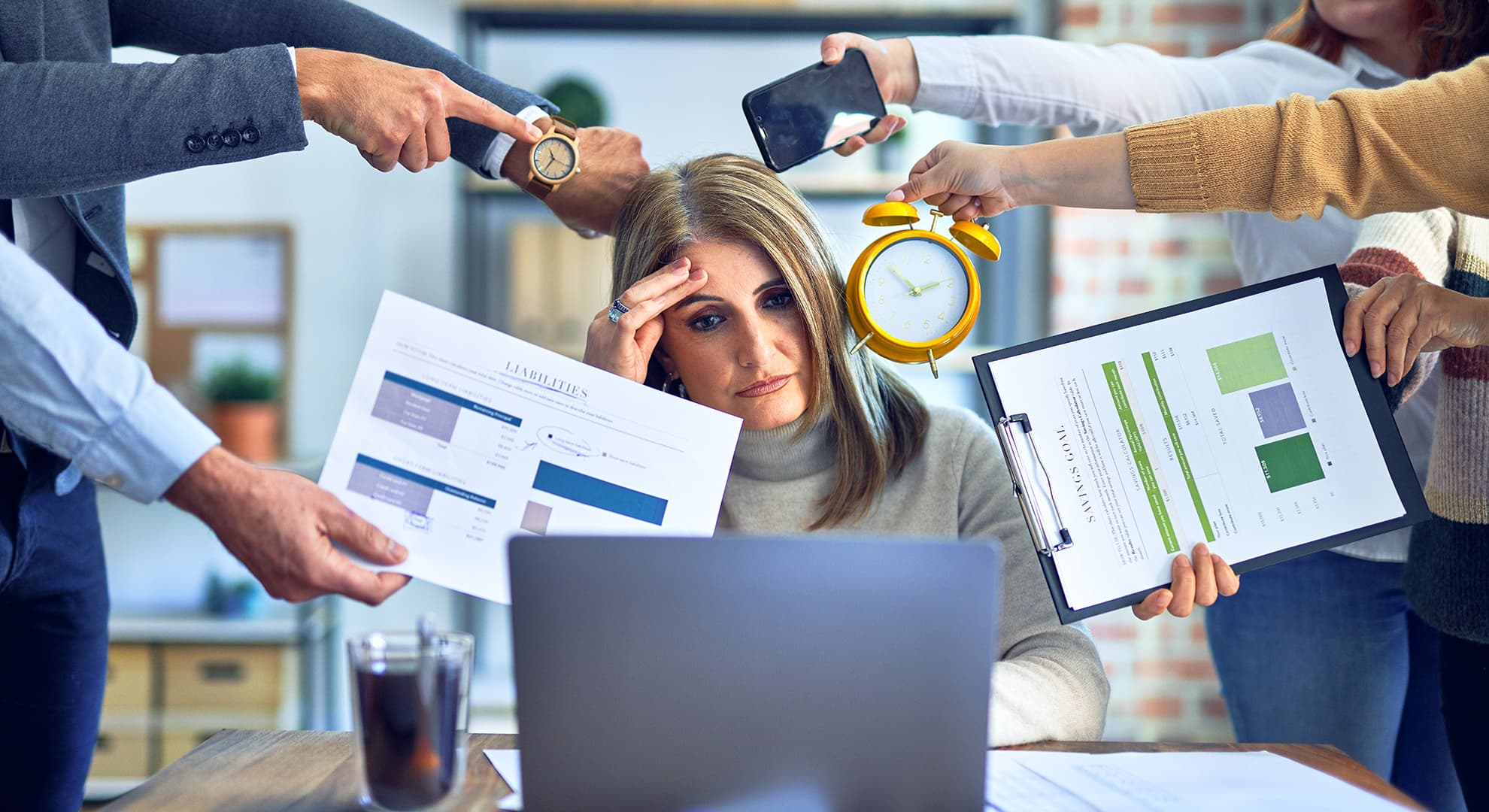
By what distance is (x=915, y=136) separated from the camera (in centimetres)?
362

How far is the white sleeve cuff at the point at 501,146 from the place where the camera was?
160cm

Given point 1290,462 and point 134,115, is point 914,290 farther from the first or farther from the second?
point 134,115

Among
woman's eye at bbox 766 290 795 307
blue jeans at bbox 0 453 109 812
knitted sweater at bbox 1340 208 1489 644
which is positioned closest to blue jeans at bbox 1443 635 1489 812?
knitted sweater at bbox 1340 208 1489 644

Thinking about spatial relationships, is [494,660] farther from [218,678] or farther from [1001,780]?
[1001,780]

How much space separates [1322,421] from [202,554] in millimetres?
3329

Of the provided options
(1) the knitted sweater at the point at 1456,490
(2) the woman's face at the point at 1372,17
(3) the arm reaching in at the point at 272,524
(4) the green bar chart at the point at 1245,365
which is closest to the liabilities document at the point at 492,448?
(3) the arm reaching in at the point at 272,524

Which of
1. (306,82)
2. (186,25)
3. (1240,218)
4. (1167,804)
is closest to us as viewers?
(1167,804)

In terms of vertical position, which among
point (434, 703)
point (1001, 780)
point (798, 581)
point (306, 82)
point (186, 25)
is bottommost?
point (1001, 780)

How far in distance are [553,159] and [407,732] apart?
0.90m

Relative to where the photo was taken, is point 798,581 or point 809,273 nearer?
point 798,581

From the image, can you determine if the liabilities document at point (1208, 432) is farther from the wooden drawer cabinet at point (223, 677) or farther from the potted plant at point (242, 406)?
the potted plant at point (242, 406)

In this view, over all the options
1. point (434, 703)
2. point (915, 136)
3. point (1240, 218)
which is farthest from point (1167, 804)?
point (915, 136)

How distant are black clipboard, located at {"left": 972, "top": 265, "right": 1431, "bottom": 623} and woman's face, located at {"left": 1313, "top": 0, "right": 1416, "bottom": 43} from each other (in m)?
0.57

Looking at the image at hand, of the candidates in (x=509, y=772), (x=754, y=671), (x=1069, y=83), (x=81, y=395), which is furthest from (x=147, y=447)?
(x=1069, y=83)
